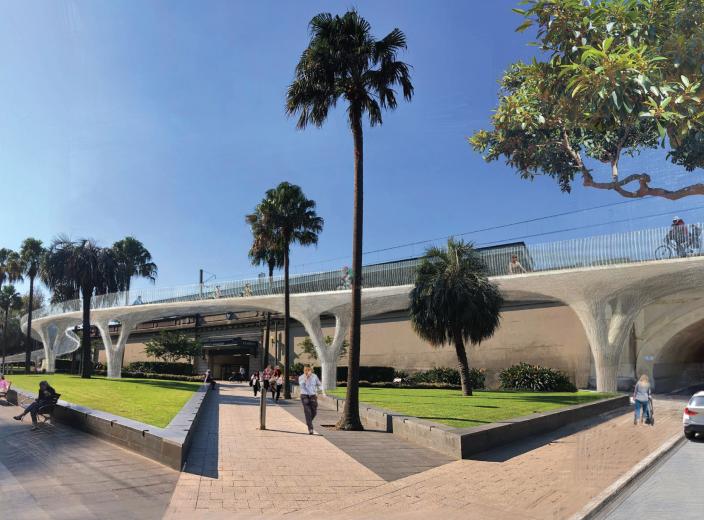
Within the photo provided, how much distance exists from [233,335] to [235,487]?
52.6m

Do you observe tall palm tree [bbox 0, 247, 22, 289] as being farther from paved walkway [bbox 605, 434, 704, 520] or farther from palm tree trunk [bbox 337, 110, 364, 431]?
paved walkway [bbox 605, 434, 704, 520]

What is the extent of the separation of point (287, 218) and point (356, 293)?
15.2 meters

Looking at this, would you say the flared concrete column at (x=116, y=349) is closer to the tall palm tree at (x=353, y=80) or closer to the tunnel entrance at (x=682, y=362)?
the tall palm tree at (x=353, y=80)

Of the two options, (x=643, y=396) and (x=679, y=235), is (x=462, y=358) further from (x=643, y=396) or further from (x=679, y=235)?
(x=679, y=235)

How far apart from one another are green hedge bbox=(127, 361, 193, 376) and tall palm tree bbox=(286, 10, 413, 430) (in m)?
43.1

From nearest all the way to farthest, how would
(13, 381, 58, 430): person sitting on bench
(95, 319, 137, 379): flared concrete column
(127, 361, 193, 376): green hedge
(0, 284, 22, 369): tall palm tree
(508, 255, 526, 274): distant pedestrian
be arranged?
1. (13, 381, 58, 430): person sitting on bench
2. (508, 255, 526, 274): distant pedestrian
3. (95, 319, 137, 379): flared concrete column
4. (127, 361, 193, 376): green hedge
5. (0, 284, 22, 369): tall palm tree

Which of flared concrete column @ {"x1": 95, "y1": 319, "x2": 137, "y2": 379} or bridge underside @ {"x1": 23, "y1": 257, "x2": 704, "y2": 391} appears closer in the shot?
bridge underside @ {"x1": 23, "y1": 257, "x2": 704, "y2": 391}

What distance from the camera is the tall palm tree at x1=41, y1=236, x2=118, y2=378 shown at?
37188 mm

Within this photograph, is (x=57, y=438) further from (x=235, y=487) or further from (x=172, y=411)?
(x=235, y=487)

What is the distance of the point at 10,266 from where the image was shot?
57.0 metres

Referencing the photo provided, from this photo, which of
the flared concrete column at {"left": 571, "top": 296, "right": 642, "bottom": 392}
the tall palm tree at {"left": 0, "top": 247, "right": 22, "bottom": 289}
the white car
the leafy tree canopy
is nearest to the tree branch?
the leafy tree canopy

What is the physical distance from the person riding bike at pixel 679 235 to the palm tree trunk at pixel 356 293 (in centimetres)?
1633

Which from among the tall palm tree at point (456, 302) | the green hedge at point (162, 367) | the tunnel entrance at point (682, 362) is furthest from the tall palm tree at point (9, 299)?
the tunnel entrance at point (682, 362)

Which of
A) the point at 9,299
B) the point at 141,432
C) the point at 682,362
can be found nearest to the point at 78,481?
the point at 141,432
